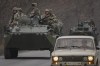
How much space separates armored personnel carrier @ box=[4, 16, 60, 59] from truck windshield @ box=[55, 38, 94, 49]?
35.0ft

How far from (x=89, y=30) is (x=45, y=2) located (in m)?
47.7

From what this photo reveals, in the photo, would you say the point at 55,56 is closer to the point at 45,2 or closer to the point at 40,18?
the point at 40,18

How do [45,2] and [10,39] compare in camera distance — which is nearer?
[10,39]

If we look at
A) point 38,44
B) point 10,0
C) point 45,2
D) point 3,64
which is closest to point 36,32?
point 38,44

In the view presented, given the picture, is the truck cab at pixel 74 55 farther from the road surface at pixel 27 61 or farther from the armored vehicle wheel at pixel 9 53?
the armored vehicle wheel at pixel 9 53

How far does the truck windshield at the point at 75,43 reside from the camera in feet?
58.7

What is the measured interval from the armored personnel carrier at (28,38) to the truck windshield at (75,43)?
35.0 feet

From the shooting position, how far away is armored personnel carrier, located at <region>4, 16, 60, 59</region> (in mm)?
28938

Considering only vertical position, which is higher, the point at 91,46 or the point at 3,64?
the point at 91,46

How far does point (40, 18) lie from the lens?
3075 cm

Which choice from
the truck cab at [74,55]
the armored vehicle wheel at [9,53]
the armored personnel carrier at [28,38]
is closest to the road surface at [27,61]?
the armored vehicle wheel at [9,53]

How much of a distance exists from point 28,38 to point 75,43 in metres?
11.6

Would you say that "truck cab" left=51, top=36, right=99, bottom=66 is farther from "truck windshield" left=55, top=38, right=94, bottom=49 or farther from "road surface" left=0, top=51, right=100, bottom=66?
"road surface" left=0, top=51, right=100, bottom=66

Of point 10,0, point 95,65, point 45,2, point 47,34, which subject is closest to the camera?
point 95,65
